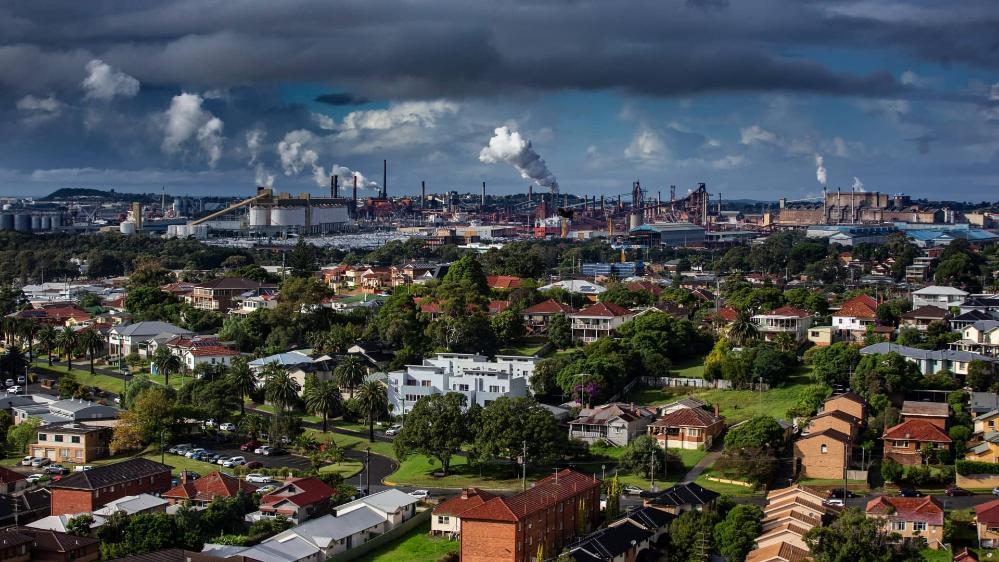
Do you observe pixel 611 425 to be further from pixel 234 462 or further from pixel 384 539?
pixel 234 462

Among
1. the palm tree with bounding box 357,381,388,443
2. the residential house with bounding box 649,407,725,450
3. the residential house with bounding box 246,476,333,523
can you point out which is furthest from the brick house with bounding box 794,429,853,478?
the palm tree with bounding box 357,381,388,443

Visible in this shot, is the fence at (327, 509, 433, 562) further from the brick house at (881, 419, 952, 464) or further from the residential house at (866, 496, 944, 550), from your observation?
the brick house at (881, 419, 952, 464)

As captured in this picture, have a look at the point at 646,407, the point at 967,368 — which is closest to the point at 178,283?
the point at 646,407

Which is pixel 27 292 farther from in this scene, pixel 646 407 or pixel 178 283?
pixel 646 407

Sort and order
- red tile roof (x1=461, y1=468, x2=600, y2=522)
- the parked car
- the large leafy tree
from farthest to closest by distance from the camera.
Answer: the parked car, the large leafy tree, red tile roof (x1=461, y1=468, x2=600, y2=522)

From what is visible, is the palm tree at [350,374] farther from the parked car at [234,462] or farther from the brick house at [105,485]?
the brick house at [105,485]

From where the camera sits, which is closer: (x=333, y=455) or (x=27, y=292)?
(x=333, y=455)
